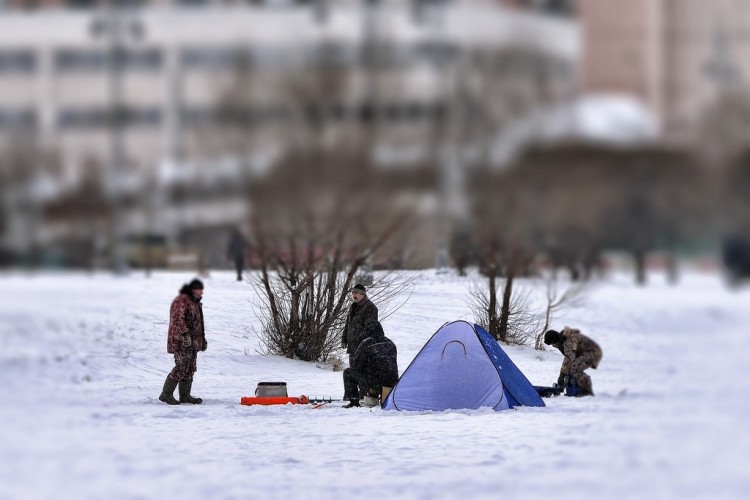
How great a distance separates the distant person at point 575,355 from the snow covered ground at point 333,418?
0.47ft

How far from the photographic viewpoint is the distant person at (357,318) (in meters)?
10.7

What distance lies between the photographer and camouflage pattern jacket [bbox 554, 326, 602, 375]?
11000 millimetres

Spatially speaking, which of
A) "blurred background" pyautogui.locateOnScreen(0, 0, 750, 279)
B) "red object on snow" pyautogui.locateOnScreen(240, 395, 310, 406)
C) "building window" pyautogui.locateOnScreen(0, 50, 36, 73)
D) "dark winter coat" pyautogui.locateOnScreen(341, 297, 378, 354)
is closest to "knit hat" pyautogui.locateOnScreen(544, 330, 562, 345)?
"dark winter coat" pyautogui.locateOnScreen(341, 297, 378, 354)

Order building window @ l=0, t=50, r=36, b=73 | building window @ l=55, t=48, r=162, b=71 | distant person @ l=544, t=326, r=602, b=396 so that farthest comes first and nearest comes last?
1. building window @ l=0, t=50, r=36, b=73
2. building window @ l=55, t=48, r=162, b=71
3. distant person @ l=544, t=326, r=602, b=396

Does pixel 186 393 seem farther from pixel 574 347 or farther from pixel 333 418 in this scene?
pixel 574 347

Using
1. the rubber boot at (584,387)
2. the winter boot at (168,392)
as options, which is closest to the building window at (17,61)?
the winter boot at (168,392)

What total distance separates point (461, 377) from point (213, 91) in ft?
32.2

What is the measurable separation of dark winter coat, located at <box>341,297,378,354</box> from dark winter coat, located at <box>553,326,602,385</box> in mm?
1504

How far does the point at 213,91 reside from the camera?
19812mm

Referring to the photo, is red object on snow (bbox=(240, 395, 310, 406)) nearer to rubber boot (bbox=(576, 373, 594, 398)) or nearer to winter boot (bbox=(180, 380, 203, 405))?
winter boot (bbox=(180, 380, 203, 405))

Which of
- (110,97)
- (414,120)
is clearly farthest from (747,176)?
(110,97)

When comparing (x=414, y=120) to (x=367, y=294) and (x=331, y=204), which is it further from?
(x=367, y=294)

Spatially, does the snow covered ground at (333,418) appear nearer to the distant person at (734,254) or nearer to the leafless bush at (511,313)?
the leafless bush at (511,313)

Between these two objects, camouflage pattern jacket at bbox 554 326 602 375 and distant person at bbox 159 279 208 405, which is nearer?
distant person at bbox 159 279 208 405
